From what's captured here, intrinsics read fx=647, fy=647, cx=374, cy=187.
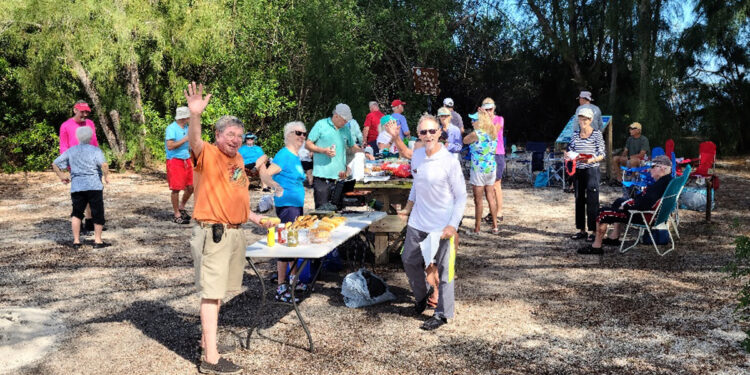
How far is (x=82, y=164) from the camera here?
8.05m

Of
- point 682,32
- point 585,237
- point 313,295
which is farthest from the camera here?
point 682,32

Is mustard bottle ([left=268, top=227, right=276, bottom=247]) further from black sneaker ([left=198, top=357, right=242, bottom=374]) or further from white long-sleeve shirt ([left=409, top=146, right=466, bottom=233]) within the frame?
→ white long-sleeve shirt ([left=409, top=146, right=466, bottom=233])

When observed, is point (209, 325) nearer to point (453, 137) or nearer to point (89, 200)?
point (89, 200)

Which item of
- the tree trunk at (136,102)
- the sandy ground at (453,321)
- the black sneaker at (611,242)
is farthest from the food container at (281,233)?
the tree trunk at (136,102)

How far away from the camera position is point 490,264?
7.43m

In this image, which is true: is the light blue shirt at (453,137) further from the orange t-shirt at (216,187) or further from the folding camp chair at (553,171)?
the folding camp chair at (553,171)

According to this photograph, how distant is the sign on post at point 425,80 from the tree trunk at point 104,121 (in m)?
9.68

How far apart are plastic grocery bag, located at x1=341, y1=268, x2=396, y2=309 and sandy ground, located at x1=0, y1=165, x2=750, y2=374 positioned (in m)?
0.11

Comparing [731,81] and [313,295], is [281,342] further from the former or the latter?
[731,81]

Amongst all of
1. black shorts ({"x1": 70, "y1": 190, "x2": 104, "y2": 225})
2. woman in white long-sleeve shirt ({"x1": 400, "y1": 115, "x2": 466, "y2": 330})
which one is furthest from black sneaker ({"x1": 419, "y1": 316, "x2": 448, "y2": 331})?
black shorts ({"x1": 70, "y1": 190, "x2": 104, "y2": 225})

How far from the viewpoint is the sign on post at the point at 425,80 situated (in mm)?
11688

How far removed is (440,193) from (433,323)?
106 cm

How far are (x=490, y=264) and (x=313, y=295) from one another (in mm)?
2268

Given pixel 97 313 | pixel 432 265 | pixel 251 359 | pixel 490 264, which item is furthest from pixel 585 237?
pixel 97 313
